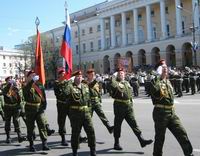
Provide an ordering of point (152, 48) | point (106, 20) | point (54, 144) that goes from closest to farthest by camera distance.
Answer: point (54, 144) < point (152, 48) < point (106, 20)

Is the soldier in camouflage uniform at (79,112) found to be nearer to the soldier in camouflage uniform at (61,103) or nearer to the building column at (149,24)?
the soldier in camouflage uniform at (61,103)

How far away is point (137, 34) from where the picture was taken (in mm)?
74562

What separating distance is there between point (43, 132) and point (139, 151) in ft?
7.91

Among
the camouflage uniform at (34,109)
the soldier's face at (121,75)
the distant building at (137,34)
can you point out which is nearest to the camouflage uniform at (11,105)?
the camouflage uniform at (34,109)

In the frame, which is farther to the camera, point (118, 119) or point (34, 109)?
point (34, 109)

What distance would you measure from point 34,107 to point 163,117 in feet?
12.3

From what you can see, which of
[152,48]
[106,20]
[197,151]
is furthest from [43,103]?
[106,20]

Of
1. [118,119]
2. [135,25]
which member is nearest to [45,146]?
[118,119]

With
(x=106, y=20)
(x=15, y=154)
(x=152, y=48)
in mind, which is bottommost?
(x=15, y=154)

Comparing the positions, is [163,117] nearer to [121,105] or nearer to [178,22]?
[121,105]

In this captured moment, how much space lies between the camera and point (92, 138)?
9234 mm

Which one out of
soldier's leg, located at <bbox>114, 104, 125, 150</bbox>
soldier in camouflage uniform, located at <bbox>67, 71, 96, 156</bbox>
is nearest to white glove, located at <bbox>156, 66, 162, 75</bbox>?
soldier in camouflage uniform, located at <bbox>67, 71, 96, 156</bbox>

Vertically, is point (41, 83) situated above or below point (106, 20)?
below

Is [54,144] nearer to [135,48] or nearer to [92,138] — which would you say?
[92,138]
